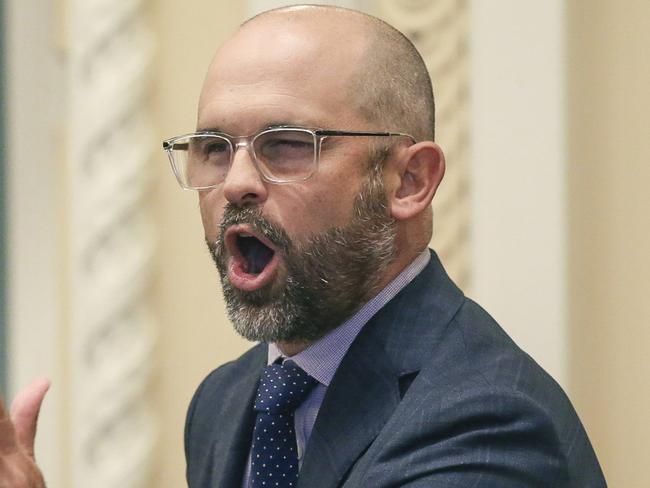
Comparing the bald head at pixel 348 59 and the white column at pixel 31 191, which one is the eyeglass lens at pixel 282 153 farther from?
the white column at pixel 31 191

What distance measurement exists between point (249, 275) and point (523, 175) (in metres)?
0.88

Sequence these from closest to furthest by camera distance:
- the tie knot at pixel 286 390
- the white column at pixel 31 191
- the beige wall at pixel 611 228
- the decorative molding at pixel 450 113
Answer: the tie knot at pixel 286 390, the beige wall at pixel 611 228, the decorative molding at pixel 450 113, the white column at pixel 31 191

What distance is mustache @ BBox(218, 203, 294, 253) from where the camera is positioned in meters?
1.50

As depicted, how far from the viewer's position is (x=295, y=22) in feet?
5.16

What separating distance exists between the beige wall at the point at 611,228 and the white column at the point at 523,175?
0.04 m

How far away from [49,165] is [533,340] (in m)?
1.32

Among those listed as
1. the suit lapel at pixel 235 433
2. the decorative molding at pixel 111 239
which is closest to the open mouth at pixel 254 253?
the suit lapel at pixel 235 433

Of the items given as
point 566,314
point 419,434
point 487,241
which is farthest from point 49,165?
point 419,434

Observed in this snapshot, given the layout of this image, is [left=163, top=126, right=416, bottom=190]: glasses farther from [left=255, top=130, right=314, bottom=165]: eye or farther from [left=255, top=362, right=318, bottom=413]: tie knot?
[left=255, top=362, right=318, bottom=413]: tie knot

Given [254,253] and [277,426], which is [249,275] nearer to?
[254,253]

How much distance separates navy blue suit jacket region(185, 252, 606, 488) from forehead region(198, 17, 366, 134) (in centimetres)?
27

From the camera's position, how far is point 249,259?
1556mm

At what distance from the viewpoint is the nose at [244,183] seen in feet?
4.91

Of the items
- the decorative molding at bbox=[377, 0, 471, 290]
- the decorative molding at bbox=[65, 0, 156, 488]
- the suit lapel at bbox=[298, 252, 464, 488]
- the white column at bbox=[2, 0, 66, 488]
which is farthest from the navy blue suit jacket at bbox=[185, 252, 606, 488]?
the white column at bbox=[2, 0, 66, 488]
